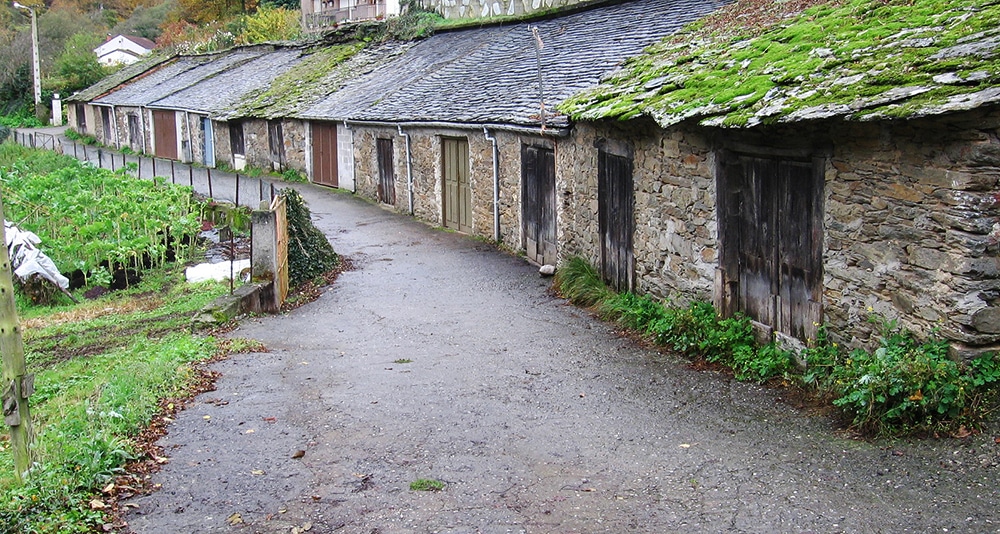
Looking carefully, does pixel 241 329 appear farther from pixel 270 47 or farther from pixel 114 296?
pixel 270 47

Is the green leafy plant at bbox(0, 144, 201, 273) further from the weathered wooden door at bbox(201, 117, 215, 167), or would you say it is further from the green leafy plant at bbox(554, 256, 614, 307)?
the weathered wooden door at bbox(201, 117, 215, 167)

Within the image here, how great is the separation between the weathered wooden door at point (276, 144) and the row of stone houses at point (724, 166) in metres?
6.43

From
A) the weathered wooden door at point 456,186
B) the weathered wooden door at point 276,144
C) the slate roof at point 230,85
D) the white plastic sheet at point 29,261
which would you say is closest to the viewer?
the white plastic sheet at point 29,261

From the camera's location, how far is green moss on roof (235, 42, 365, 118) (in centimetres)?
3041

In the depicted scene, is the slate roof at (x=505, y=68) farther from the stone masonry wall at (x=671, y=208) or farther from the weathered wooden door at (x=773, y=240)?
the weathered wooden door at (x=773, y=240)

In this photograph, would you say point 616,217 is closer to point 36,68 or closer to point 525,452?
point 525,452

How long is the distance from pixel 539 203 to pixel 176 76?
35796 millimetres

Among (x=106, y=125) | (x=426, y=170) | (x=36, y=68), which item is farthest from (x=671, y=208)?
(x=36, y=68)

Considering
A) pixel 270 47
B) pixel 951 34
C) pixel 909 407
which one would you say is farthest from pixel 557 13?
pixel 270 47

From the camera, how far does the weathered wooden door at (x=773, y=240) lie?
8.78 metres

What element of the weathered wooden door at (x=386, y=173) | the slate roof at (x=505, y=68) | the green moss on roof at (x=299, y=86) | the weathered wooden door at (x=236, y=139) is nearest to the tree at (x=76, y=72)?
the green moss on roof at (x=299, y=86)

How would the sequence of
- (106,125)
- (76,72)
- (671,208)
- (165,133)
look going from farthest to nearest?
(76,72), (106,125), (165,133), (671,208)

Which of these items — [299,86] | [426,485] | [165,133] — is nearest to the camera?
[426,485]

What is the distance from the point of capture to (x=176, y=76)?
4697 cm
